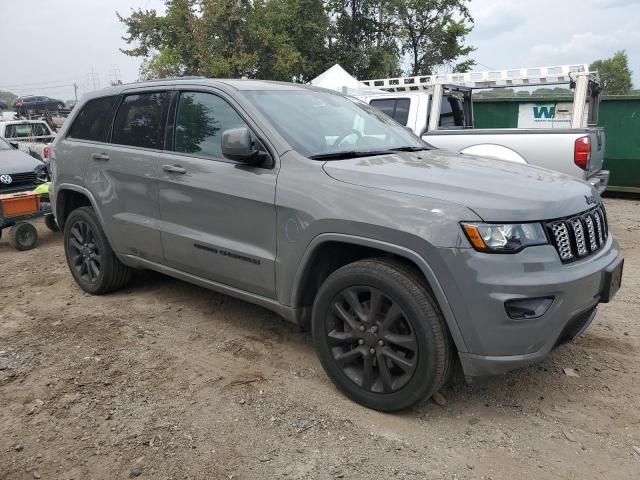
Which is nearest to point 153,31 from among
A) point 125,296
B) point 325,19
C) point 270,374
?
point 325,19

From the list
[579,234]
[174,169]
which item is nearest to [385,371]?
[579,234]

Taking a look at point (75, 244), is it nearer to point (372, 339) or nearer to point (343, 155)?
point (343, 155)

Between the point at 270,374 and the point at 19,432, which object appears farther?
the point at 270,374

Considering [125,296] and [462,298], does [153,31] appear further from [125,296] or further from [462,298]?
[462,298]

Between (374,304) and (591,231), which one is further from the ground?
(591,231)

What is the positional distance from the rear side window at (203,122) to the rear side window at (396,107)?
14.0ft

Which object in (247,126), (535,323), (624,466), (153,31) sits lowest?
(624,466)

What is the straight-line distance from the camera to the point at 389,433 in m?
2.85

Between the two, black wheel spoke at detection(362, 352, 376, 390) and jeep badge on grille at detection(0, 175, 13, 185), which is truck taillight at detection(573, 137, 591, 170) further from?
jeep badge on grille at detection(0, 175, 13, 185)

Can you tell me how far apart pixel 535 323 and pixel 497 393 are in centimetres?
82

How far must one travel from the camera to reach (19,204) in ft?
24.3

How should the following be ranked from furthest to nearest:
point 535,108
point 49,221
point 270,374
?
point 535,108 < point 49,221 < point 270,374

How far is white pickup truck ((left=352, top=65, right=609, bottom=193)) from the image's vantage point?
248 inches

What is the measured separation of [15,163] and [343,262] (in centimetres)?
674
